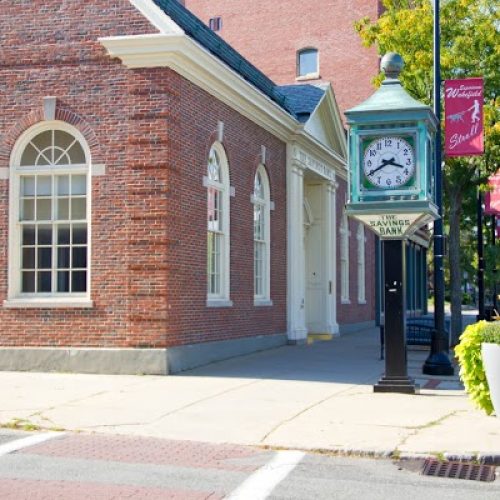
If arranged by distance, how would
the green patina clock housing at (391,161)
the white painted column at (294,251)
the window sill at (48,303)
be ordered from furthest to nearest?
the white painted column at (294,251)
the window sill at (48,303)
the green patina clock housing at (391,161)

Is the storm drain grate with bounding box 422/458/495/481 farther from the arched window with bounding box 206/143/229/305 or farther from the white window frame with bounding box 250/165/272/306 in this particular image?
the white window frame with bounding box 250/165/272/306

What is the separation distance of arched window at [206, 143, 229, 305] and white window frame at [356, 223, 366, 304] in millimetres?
13309

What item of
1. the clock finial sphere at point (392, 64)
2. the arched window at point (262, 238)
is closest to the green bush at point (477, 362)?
the clock finial sphere at point (392, 64)

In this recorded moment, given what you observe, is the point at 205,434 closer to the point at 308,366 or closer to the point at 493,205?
the point at 308,366

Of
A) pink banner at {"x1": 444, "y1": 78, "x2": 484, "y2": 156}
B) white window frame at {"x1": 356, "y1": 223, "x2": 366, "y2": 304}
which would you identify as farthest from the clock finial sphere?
white window frame at {"x1": 356, "y1": 223, "x2": 366, "y2": 304}

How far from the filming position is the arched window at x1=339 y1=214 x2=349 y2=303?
27.4m

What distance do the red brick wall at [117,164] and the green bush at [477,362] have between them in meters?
5.74

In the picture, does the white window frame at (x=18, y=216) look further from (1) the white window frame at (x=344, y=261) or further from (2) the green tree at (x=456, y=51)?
(1) the white window frame at (x=344, y=261)

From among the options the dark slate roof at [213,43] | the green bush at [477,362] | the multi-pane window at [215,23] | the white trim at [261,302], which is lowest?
the green bush at [477,362]

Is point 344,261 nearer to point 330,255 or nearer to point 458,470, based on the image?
point 330,255

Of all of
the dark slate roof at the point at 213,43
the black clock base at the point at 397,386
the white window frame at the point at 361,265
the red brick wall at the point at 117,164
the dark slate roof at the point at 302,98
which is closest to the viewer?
the black clock base at the point at 397,386

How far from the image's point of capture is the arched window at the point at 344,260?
27375 mm

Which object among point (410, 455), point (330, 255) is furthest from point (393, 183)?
point (330, 255)

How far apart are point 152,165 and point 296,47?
2455 cm
